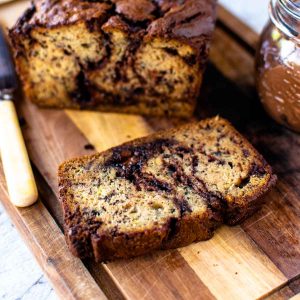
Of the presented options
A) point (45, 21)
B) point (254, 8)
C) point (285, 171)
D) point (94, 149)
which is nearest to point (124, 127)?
point (94, 149)

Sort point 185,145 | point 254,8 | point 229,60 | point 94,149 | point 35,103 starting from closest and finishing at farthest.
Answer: point 185,145 → point 94,149 → point 35,103 → point 229,60 → point 254,8

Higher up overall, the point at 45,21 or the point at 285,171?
the point at 45,21

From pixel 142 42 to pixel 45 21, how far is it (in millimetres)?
592

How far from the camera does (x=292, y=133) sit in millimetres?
3443

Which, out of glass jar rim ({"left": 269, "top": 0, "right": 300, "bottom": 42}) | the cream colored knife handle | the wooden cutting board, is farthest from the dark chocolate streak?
glass jar rim ({"left": 269, "top": 0, "right": 300, "bottom": 42})

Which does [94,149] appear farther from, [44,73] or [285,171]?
[285,171]

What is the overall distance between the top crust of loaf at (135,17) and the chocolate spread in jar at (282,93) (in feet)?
1.47

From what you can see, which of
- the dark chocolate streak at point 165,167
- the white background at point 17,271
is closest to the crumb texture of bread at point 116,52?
the dark chocolate streak at point 165,167

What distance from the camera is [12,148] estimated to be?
3076mm

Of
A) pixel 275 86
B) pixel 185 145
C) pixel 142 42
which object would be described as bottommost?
pixel 185 145

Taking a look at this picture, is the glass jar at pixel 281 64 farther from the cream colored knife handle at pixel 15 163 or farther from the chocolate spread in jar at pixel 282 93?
the cream colored knife handle at pixel 15 163

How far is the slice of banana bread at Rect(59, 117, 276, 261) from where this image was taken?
8.73 feet

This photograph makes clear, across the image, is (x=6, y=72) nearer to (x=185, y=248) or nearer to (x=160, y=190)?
(x=160, y=190)

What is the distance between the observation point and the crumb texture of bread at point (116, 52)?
319 cm
